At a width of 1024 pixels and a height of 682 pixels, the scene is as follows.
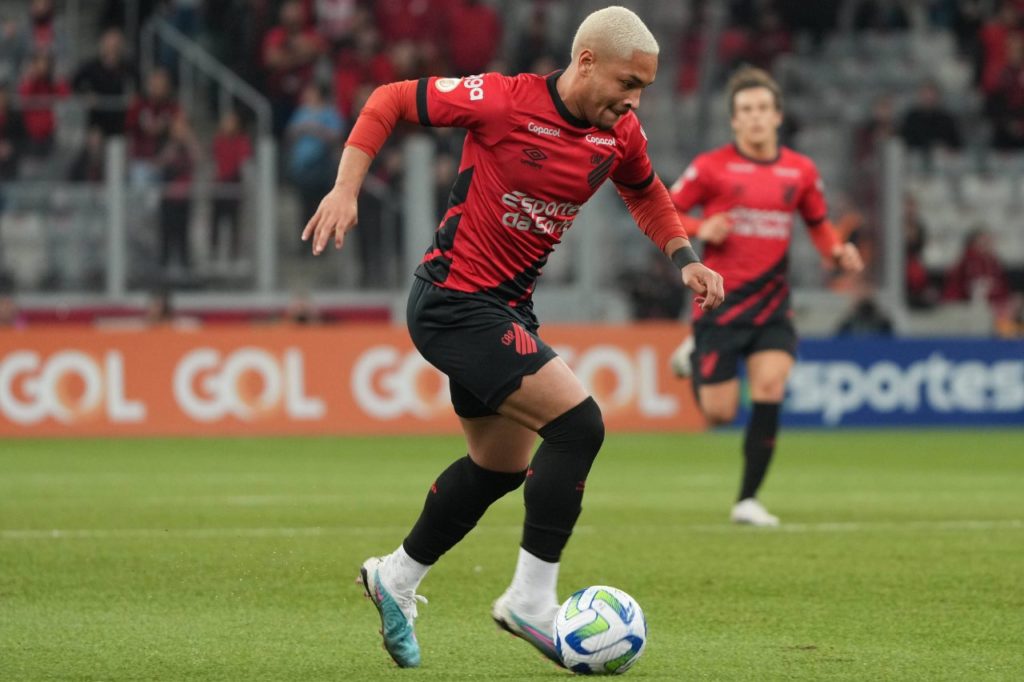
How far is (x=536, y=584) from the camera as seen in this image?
5430mm

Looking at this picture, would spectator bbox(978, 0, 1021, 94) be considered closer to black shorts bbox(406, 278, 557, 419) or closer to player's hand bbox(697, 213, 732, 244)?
player's hand bbox(697, 213, 732, 244)

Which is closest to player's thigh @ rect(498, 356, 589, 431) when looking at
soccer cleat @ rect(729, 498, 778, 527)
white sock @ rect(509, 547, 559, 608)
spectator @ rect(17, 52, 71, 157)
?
white sock @ rect(509, 547, 559, 608)

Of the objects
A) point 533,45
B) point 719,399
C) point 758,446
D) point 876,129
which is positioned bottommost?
point 758,446

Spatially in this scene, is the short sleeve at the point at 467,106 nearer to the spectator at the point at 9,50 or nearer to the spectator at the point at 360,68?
the spectator at the point at 360,68

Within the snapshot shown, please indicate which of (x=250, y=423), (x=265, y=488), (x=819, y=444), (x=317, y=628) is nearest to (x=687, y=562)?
(x=317, y=628)

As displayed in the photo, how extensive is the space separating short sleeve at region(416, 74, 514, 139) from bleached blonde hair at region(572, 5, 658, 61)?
32cm

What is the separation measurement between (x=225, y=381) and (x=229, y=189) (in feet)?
6.86

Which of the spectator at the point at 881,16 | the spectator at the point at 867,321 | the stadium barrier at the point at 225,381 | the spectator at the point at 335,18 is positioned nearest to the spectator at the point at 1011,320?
the spectator at the point at 867,321

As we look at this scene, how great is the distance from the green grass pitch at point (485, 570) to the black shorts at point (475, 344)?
0.82 metres

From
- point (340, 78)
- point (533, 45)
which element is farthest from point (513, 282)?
point (533, 45)

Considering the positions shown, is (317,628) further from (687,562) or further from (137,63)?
(137,63)

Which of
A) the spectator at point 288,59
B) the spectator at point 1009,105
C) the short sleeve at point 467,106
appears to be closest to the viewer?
the short sleeve at point 467,106

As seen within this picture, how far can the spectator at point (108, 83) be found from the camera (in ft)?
63.5

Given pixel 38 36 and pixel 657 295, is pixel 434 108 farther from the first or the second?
pixel 38 36
